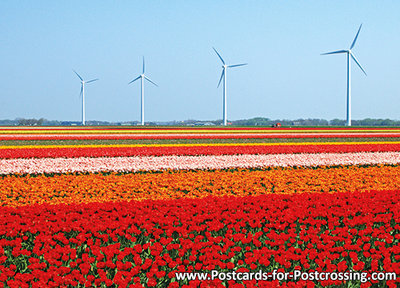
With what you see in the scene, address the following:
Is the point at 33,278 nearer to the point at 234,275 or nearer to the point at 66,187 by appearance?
the point at 234,275

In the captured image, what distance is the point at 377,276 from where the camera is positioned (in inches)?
259

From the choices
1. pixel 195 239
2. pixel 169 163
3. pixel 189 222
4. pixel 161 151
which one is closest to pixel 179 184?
pixel 169 163

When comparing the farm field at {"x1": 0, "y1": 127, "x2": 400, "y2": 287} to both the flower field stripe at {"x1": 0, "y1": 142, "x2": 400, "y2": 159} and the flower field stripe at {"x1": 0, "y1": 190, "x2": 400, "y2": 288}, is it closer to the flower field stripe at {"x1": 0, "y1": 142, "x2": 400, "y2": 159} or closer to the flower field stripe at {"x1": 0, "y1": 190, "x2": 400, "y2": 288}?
the flower field stripe at {"x1": 0, "y1": 190, "x2": 400, "y2": 288}

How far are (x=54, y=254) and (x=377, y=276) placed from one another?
458 centimetres

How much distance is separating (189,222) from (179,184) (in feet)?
20.4

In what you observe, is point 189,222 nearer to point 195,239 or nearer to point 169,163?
point 195,239

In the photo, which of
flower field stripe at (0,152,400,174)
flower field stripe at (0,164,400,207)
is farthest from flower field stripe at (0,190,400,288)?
flower field stripe at (0,152,400,174)

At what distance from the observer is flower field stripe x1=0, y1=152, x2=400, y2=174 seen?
19141 millimetres

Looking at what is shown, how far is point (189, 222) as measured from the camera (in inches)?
359

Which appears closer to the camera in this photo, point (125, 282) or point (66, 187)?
point (125, 282)

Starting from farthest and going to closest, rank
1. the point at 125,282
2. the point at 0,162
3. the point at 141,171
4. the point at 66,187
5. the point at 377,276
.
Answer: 1. the point at 0,162
2. the point at 141,171
3. the point at 66,187
4. the point at 377,276
5. the point at 125,282

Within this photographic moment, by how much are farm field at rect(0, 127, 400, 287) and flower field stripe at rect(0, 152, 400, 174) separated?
113mm

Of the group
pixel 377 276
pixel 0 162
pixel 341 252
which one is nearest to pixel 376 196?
pixel 341 252

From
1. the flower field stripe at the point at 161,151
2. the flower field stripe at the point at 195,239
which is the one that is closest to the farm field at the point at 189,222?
the flower field stripe at the point at 195,239
